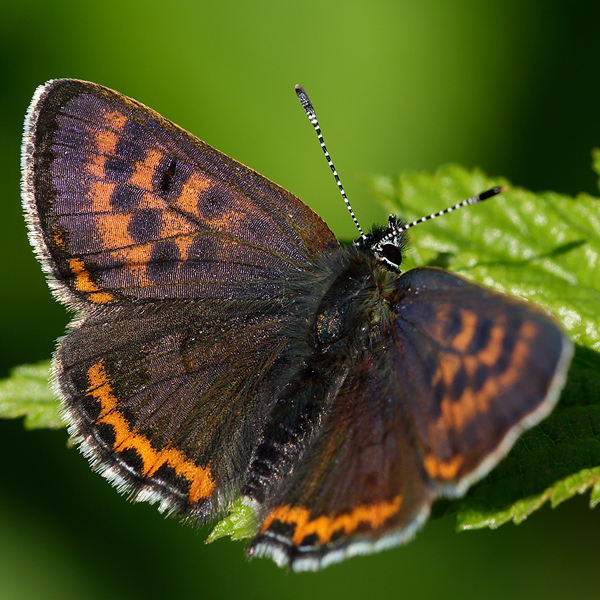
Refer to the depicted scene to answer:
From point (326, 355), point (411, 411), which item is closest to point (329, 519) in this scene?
point (411, 411)

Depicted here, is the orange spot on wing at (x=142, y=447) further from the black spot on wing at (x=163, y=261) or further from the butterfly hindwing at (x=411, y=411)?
the black spot on wing at (x=163, y=261)

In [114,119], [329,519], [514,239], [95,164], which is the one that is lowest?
[329,519]

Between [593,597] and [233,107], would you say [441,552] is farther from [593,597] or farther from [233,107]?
[233,107]

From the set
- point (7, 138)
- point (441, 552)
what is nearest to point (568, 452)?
point (441, 552)

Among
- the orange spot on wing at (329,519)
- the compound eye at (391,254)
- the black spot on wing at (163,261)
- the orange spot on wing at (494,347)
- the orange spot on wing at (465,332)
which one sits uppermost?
the black spot on wing at (163,261)

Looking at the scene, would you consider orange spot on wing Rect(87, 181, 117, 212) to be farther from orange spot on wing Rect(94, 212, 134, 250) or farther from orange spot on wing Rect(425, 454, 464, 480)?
orange spot on wing Rect(425, 454, 464, 480)

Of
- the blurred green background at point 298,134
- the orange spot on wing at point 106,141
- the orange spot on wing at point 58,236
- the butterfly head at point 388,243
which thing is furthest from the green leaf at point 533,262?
the orange spot on wing at point 58,236

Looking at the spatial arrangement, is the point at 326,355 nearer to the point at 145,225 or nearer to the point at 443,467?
the point at 443,467
